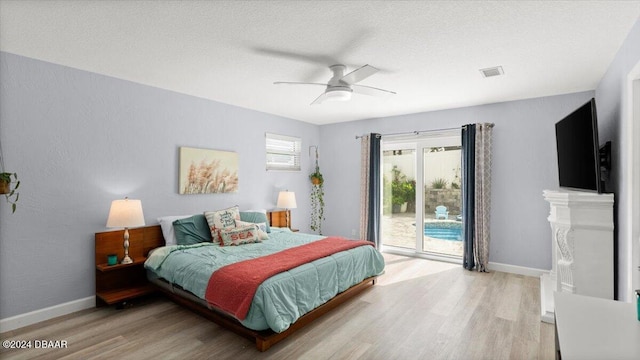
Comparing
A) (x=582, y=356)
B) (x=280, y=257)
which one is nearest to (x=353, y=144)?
(x=280, y=257)

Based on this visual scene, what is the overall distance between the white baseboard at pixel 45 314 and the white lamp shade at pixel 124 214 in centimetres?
91

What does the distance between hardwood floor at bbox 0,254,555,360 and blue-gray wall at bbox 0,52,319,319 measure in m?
0.47

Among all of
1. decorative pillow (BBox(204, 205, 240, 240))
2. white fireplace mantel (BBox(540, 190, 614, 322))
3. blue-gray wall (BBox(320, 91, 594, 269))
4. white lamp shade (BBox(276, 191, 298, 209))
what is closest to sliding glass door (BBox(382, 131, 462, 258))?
blue-gray wall (BBox(320, 91, 594, 269))

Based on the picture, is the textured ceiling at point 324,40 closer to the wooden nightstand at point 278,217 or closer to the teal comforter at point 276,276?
the teal comforter at point 276,276

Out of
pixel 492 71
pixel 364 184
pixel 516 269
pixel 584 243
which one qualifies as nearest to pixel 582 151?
pixel 584 243

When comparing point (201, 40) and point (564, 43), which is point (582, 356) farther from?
point (201, 40)

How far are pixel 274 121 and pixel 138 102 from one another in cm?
225

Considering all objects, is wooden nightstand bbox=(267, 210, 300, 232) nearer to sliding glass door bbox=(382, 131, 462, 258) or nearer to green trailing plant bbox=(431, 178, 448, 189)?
sliding glass door bbox=(382, 131, 462, 258)

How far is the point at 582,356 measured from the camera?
120 cm

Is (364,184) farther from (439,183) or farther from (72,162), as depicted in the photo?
(72,162)

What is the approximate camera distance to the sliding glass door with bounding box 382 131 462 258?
5086 mm

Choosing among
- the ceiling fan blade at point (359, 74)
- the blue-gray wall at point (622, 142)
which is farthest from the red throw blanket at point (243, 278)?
the blue-gray wall at point (622, 142)

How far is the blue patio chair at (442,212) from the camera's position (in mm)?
5152

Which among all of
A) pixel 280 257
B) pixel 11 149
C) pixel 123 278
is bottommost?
pixel 123 278
